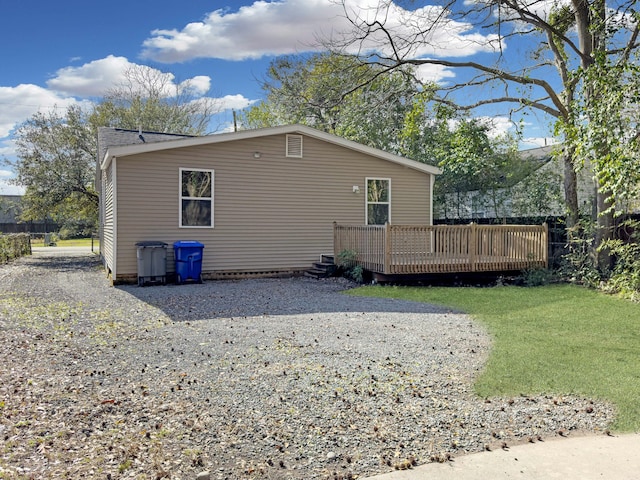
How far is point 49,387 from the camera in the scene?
166 inches

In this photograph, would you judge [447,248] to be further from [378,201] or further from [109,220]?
[109,220]

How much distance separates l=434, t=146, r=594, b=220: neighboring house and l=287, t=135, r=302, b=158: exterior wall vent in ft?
23.7

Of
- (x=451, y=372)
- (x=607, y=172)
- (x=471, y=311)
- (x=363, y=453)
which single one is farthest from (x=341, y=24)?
(x=363, y=453)

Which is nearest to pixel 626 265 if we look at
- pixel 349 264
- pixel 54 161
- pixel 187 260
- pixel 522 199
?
pixel 349 264

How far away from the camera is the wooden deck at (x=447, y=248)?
10.8 m

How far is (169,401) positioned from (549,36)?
12.8 metres

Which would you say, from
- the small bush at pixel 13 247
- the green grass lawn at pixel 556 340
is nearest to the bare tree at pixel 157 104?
the small bush at pixel 13 247

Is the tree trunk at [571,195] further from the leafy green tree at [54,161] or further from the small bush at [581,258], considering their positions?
the leafy green tree at [54,161]

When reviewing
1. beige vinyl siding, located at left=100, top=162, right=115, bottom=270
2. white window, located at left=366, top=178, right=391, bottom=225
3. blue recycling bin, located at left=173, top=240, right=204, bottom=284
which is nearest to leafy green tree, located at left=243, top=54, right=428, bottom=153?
white window, located at left=366, top=178, right=391, bottom=225

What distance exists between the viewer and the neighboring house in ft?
52.3

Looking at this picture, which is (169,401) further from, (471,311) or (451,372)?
(471,311)

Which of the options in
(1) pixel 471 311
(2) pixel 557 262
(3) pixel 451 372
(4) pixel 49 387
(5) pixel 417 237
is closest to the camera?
(4) pixel 49 387

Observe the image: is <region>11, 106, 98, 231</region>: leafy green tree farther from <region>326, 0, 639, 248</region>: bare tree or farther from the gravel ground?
the gravel ground

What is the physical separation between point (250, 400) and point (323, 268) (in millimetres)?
8631
